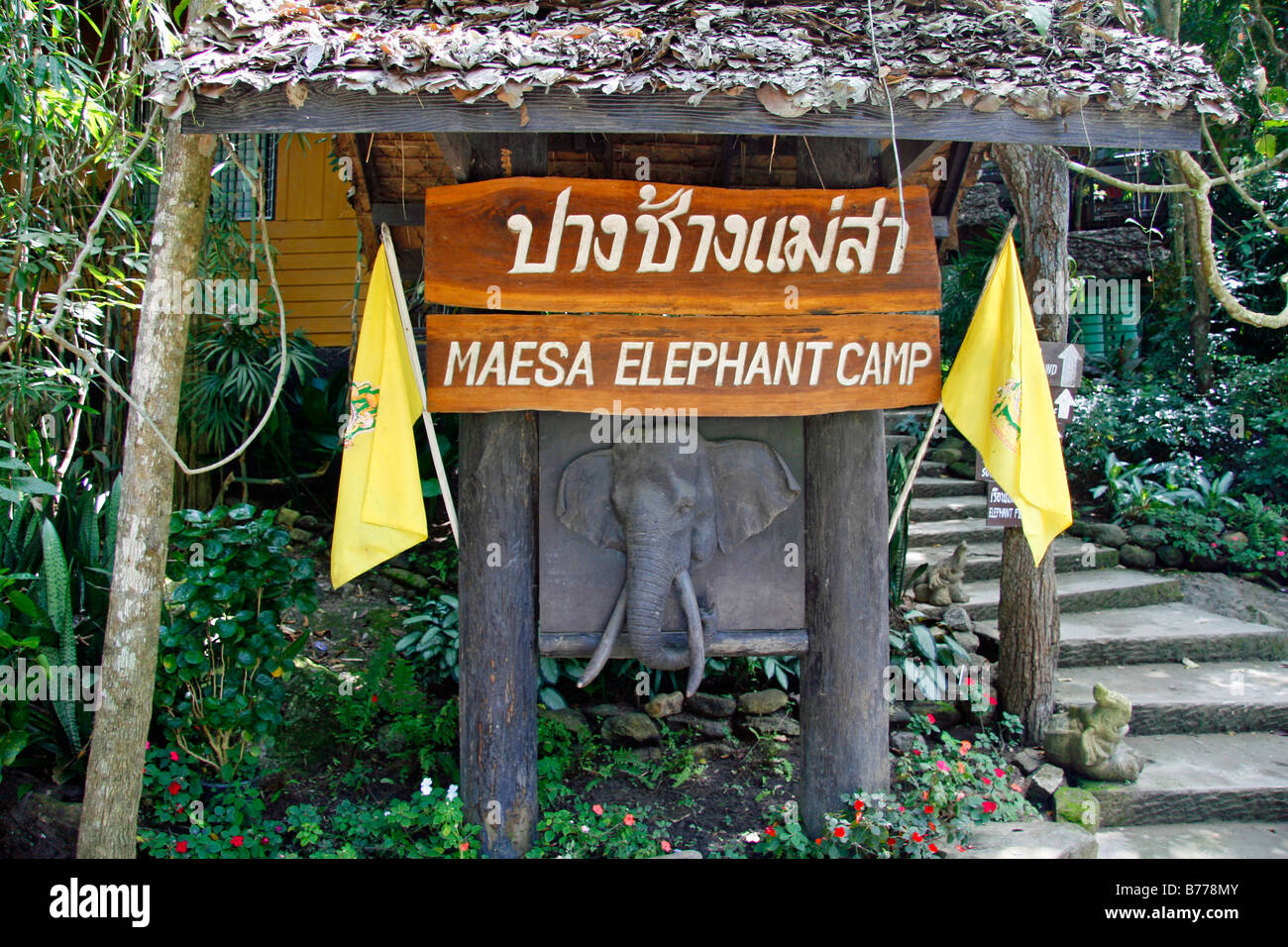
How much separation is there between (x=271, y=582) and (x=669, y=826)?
2394mm

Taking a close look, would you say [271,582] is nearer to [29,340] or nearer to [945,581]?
[29,340]

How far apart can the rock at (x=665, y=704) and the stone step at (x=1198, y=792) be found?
7.84 feet

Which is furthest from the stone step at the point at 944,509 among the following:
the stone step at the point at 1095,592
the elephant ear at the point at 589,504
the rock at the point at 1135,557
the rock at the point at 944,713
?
the elephant ear at the point at 589,504

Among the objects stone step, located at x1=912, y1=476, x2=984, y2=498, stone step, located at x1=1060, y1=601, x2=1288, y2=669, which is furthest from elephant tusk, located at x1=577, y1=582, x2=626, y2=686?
stone step, located at x1=912, y1=476, x2=984, y2=498

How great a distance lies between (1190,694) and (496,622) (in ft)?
15.8

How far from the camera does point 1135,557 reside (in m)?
8.23

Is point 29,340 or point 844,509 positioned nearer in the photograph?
point 844,509

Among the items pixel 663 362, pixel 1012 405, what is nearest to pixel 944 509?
pixel 1012 405

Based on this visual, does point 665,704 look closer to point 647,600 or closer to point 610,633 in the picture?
point 610,633

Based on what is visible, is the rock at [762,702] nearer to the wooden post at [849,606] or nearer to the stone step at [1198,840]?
the wooden post at [849,606]

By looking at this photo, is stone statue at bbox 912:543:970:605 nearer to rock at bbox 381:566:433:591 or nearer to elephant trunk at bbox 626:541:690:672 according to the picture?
elephant trunk at bbox 626:541:690:672

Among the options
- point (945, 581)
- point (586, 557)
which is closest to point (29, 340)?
point (586, 557)

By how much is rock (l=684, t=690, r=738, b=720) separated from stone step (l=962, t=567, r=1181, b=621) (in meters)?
2.34

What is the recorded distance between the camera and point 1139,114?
3.52m
